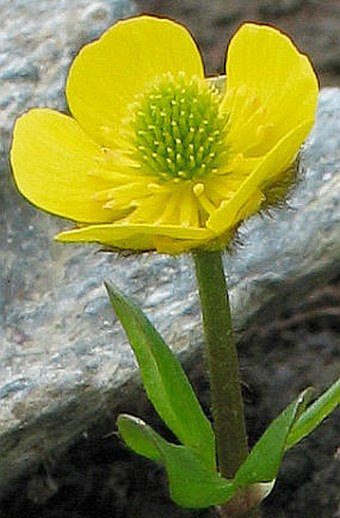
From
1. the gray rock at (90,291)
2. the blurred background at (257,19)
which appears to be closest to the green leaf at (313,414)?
the gray rock at (90,291)

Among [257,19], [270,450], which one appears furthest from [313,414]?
[257,19]

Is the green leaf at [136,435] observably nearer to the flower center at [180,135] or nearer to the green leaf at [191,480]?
the green leaf at [191,480]

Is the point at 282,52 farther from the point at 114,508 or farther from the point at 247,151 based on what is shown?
the point at 114,508

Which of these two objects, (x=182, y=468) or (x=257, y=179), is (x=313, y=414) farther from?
(x=257, y=179)

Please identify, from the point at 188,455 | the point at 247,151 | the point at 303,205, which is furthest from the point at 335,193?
the point at 188,455

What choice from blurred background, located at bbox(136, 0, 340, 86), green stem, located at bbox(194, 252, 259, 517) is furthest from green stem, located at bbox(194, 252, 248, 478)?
blurred background, located at bbox(136, 0, 340, 86)
